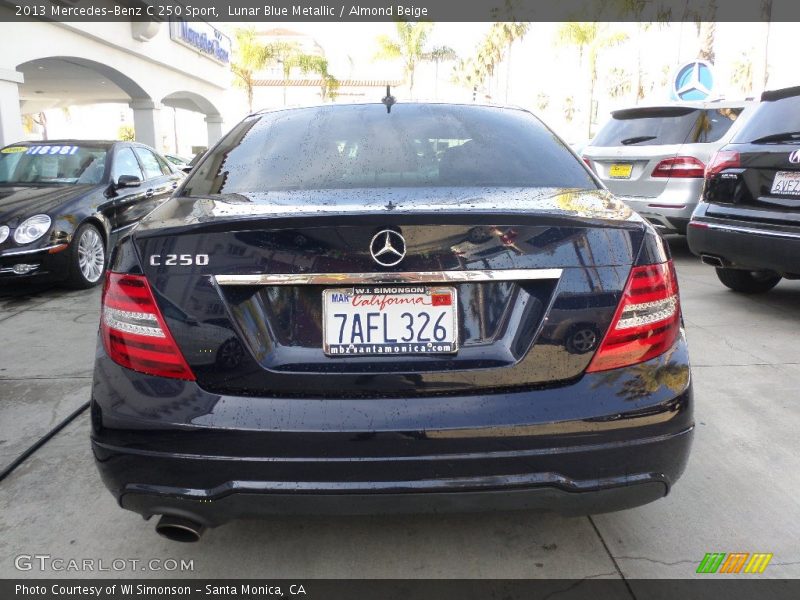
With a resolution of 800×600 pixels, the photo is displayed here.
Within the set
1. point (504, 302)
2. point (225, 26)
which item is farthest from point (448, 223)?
point (225, 26)

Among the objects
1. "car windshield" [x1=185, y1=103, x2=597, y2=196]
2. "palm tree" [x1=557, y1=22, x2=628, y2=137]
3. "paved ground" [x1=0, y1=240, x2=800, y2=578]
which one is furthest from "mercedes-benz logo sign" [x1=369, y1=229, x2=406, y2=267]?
"palm tree" [x1=557, y1=22, x2=628, y2=137]

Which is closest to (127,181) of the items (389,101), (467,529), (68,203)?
(68,203)

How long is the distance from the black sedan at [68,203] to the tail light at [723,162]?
5053mm

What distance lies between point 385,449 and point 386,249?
52 cm

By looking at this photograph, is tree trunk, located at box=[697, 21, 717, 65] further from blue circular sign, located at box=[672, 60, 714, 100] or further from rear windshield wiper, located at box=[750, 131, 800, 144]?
rear windshield wiper, located at box=[750, 131, 800, 144]

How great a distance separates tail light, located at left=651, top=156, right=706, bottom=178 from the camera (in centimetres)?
696

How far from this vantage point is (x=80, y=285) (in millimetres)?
6293

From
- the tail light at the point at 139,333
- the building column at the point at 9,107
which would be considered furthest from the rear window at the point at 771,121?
the building column at the point at 9,107

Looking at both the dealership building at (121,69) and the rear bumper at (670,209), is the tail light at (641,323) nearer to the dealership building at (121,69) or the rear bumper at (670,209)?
the rear bumper at (670,209)

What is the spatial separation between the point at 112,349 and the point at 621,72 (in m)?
66.2

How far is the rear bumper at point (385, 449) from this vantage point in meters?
1.68

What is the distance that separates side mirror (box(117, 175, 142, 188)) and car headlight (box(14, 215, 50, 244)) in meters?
1.09

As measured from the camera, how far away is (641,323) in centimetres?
180

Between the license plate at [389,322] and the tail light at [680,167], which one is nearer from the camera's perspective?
the license plate at [389,322]
